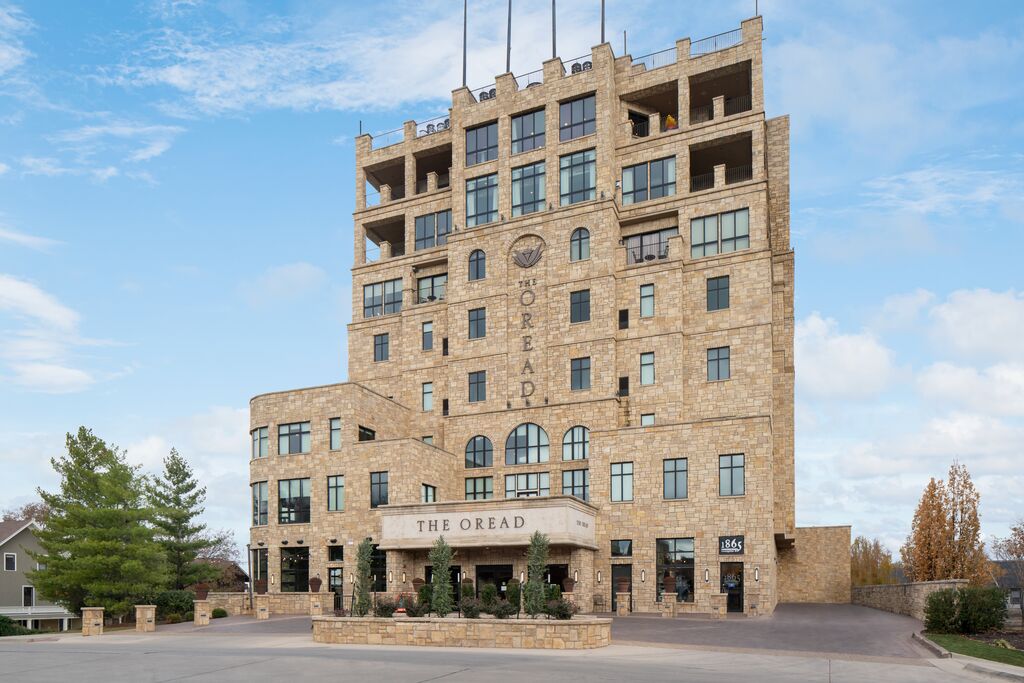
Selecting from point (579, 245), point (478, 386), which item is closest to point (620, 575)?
point (478, 386)

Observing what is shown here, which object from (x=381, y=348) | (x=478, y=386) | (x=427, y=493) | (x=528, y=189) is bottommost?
(x=427, y=493)

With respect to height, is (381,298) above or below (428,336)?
above

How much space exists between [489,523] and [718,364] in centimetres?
1523

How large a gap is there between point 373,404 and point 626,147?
20712 mm

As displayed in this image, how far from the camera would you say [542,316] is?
5059 centimetres

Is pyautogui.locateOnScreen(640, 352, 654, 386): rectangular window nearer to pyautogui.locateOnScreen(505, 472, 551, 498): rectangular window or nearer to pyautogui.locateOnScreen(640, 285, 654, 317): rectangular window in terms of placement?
pyautogui.locateOnScreen(640, 285, 654, 317): rectangular window

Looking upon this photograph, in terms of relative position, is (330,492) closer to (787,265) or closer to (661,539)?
(661,539)

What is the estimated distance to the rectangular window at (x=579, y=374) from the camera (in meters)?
48.8

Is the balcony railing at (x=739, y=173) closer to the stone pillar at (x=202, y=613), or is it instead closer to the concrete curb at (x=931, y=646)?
the concrete curb at (x=931, y=646)

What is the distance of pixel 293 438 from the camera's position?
49.3 metres

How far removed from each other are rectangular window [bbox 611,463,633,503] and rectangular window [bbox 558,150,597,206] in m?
15.6

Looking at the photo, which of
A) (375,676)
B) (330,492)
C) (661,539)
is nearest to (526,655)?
(375,676)

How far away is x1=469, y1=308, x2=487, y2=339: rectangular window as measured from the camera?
52.1 metres

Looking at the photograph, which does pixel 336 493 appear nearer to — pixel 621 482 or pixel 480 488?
pixel 480 488
